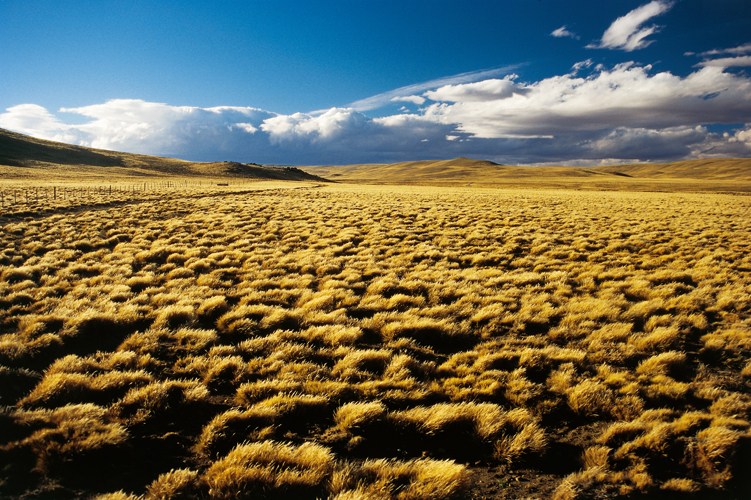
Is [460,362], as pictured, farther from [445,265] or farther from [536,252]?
[536,252]

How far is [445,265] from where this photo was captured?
38.3 ft

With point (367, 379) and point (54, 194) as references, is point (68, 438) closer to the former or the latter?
point (367, 379)

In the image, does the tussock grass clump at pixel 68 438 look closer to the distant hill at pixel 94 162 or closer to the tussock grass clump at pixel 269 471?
the tussock grass clump at pixel 269 471

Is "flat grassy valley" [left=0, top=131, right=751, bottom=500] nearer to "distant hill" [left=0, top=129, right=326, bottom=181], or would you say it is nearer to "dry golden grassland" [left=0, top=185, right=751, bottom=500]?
"dry golden grassland" [left=0, top=185, right=751, bottom=500]

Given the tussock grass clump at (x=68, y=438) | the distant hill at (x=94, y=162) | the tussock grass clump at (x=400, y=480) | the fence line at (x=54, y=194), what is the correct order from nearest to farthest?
the tussock grass clump at (x=400, y=480) → the tussock grass clump at (x=68, y=438) → the fence line at (x=54, y=194) → the distant hill at (x=94, y=162)

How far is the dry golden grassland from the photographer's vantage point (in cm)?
333

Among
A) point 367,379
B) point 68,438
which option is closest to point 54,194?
point 68,438

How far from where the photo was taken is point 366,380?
4973 mm

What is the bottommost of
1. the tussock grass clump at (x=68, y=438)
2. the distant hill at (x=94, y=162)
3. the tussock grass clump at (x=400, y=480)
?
the tussock grass clump at (x=400, y=480)

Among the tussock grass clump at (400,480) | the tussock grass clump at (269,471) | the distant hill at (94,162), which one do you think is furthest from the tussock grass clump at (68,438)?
the distant hill at (94,162)

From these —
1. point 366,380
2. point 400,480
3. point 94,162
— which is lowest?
point 400,480

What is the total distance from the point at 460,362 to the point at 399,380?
127 centimetres

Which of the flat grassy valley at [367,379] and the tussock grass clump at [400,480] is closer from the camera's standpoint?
the tussock grass clump at [400,480]

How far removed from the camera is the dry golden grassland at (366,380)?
333 centimetres
